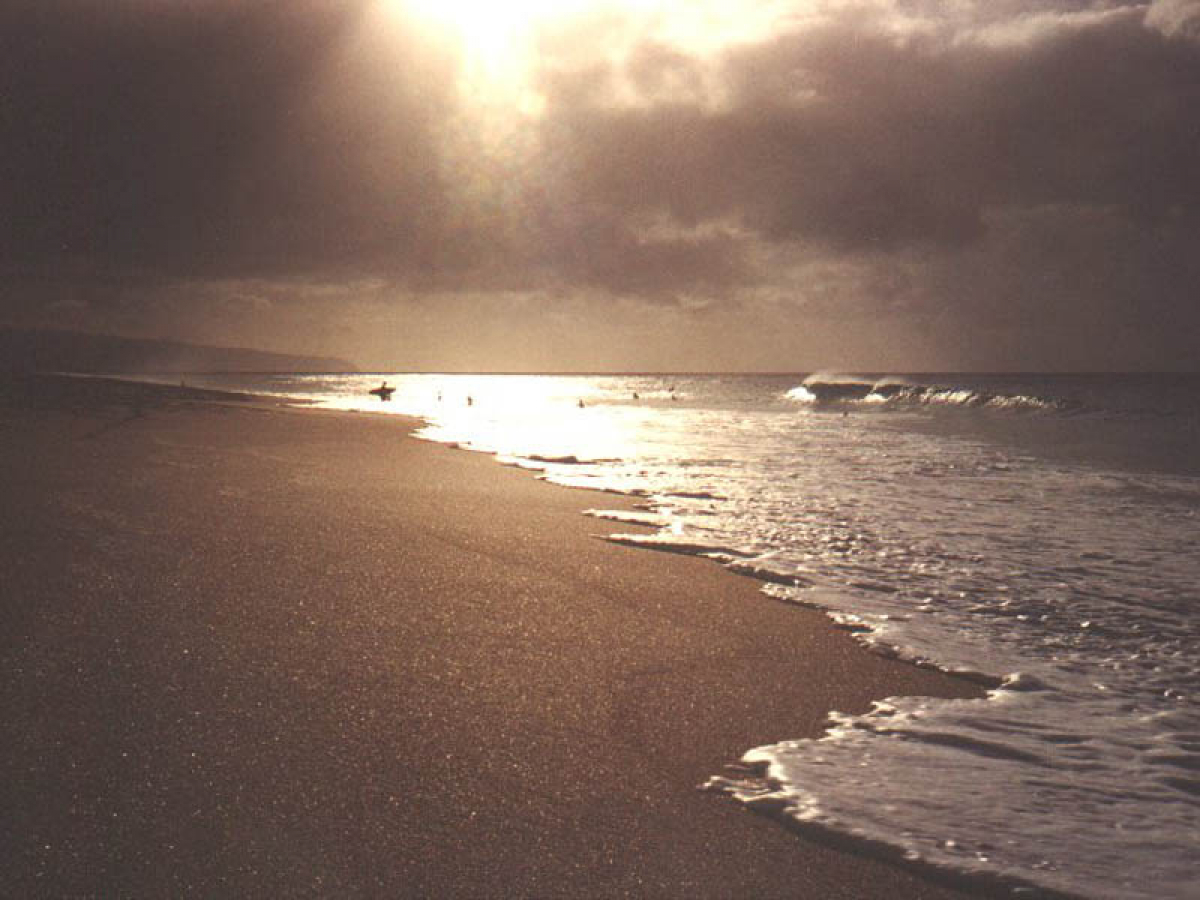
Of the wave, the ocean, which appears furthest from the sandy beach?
the wave

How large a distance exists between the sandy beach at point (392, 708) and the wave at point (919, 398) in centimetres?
4861

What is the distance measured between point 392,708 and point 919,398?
222ft

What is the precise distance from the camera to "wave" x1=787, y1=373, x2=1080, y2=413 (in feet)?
165

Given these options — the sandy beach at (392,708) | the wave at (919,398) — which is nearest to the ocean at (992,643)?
the sandy beach at (392,708)

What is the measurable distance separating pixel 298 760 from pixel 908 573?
18.7 ft

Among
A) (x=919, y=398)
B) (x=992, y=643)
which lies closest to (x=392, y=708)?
(x=992, y=643)

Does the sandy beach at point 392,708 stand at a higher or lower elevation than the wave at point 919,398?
lower

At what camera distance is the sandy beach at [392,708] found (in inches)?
106

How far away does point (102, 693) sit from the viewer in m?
3.83

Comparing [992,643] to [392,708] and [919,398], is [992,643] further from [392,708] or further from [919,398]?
[919,398]

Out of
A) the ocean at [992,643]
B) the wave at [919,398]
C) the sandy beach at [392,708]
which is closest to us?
the sandy beach at [392,708]

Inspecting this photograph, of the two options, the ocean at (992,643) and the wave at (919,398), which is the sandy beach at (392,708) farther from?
the wave at (919,398)

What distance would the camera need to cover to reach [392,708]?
388 centimetres

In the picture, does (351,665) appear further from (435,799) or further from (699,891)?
(699,891)
